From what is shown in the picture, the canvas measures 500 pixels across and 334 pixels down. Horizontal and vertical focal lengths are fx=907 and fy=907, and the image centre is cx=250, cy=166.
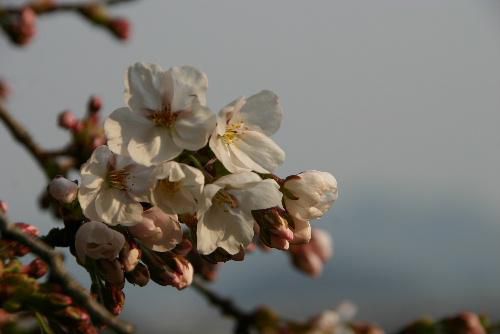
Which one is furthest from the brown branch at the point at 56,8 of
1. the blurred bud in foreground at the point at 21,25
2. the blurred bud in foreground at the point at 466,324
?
the blurred bud in foreground at the point at 466,324

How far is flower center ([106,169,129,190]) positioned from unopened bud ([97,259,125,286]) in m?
0.13

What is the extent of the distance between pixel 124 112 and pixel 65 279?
370 millimetres

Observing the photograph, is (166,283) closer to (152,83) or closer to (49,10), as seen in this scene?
(152,83)

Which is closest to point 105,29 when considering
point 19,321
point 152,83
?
point 19,321

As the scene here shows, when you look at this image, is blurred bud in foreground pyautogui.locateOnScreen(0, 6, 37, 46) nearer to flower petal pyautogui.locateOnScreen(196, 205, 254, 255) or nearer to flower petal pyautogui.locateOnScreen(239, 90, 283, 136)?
flower petal pyautogui.locateOnScreen(239, 90, 283, 136)

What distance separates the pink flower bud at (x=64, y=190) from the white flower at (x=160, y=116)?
10cm

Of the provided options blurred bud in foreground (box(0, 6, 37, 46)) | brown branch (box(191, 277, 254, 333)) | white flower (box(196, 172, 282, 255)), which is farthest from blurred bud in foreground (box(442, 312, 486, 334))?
blurred bud in foreground (box(0, 6, 37, 46))

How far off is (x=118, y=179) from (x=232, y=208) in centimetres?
19

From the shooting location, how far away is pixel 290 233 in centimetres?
153

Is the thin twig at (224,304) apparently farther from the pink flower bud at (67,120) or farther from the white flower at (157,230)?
the white flower at (157,230)

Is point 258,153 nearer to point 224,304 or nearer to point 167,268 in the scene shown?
point 167,268

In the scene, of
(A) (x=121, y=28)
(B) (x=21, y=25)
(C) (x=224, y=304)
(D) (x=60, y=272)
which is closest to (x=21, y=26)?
(B) (x=21, y=25)

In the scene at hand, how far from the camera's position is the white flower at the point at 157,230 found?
1.44 m

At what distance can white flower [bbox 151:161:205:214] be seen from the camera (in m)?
1.40
